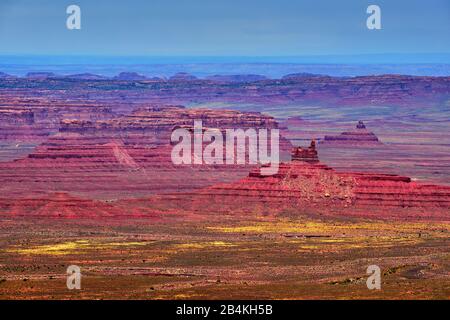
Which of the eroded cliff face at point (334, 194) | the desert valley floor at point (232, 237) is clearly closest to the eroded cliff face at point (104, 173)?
the desert valley floor at point (232, 237)

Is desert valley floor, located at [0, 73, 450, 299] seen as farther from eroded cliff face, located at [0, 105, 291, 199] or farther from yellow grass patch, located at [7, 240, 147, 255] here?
eroded cliff face, located at [0, 105, 291, 199]

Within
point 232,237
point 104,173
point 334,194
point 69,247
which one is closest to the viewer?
point 69,247

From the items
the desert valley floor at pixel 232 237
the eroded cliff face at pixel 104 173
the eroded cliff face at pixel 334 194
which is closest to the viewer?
the desert valley floor at pixel 232 237

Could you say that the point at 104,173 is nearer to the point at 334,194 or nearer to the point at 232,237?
the point at 334,194

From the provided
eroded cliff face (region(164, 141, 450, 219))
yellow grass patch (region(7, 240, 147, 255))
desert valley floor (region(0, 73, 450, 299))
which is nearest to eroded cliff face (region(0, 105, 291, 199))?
desert valley floor (region(0, 73, 450, 299))

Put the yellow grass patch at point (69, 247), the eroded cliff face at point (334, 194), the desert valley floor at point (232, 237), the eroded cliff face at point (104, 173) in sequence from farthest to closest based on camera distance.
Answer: the eroded cliff face at point (104, 173) → the eroded cliff face at point (334, 194) → the yellow grass patch at point (69, 247) → the desert valley floor at point (232, 237)

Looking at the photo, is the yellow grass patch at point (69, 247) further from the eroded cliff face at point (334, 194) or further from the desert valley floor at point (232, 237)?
the eroded cliff face at point (334, 194)

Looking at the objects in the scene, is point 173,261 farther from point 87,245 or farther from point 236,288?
point 236,288

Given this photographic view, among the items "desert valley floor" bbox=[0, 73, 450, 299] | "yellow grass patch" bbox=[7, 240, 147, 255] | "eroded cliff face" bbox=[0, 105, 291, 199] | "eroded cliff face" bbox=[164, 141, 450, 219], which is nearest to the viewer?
"desert valley floor" bbox=[0, 73, 450, 299]

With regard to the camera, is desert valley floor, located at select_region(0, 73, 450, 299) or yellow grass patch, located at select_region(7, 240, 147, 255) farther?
yellow grass patch, located at select_region(7, 240, 147, 255)

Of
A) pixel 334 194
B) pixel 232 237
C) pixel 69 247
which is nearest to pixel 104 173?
pixel 334 194

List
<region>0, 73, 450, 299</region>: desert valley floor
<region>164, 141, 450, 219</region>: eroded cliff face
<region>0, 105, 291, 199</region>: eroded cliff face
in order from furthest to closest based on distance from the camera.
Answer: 1. <region>0, 105, 291, 199</region>: eroded cliff face
2. <region>164, 141, 450, 219</region>: eroded cliff face
3. <region>0, 73, 450, 299</region>: desert valley floor
